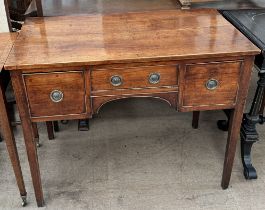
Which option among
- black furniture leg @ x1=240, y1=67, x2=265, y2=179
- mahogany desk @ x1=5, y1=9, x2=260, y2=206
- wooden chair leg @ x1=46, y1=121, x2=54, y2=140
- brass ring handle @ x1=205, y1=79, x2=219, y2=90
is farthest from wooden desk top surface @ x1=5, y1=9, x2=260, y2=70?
wooden chair leg @ x1=46, y1=121, x2=54, y2=140

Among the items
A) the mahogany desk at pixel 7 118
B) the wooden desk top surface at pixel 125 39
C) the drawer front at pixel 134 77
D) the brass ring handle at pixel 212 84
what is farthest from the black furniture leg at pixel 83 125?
the brass ring handle at pixel 212 84

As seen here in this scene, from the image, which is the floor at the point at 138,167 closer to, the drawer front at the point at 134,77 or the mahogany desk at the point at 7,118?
the mahogany desk at the point at 7,118

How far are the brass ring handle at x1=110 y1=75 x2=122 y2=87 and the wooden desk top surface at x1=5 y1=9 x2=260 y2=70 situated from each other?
0.08m

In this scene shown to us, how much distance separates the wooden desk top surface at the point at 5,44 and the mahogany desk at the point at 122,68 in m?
0.05

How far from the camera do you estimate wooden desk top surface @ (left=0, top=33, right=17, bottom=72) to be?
1280 millimetres

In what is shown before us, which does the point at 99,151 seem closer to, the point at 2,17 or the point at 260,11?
the point at 2,17

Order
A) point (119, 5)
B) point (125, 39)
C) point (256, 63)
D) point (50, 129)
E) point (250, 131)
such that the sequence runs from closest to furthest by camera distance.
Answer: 1. point (125, 39)
2. point (256, 63)
3. point (250, 131)
4. point (119, 5)
5. point (50, 129)

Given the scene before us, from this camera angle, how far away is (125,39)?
1.37m

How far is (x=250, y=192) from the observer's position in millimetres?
1697

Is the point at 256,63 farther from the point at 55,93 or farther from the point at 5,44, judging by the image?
the point at 5,44

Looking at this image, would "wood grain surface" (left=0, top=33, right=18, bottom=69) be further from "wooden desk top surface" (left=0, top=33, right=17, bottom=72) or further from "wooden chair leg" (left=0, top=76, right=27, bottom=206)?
"wooden chair leg" (left=0, top=76, right=27, bottom=206)

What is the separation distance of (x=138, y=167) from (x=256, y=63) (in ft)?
2.70

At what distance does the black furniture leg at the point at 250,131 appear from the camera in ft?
5.20

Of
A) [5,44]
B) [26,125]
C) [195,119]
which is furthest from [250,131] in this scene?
[5,44]
